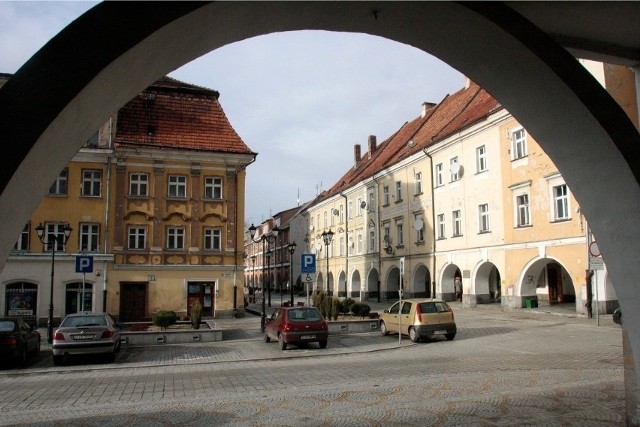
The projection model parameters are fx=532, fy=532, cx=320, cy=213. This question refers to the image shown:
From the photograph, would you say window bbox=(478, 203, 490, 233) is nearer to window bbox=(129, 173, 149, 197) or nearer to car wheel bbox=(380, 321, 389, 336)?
car wheel bbox=(380, 321, 389, 336)

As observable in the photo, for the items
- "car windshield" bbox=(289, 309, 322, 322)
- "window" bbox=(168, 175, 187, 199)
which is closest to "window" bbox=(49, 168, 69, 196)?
"window" bbox=(168, 175, 187, 199)

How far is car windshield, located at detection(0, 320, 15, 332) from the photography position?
14742 millimetres

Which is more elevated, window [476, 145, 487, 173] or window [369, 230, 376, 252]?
window [476, 145, 487, 173]

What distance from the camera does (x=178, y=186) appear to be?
30750 mm

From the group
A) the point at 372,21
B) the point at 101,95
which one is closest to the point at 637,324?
the point at 372,21

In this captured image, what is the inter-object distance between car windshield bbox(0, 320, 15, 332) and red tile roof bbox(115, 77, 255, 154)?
16.0 meters

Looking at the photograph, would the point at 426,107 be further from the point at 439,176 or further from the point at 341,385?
the point at 341,385

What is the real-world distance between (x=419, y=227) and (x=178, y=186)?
18.2 m

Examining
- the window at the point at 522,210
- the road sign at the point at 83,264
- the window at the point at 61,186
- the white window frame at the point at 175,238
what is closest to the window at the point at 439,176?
the window at the point at 522,210

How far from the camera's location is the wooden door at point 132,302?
2917cm

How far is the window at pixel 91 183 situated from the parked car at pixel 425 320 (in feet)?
61.3

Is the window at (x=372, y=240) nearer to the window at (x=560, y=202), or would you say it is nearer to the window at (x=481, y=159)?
the window at (x=481, y=159)

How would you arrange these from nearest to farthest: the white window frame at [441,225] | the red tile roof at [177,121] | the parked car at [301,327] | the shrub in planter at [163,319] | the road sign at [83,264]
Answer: the parked car at [301,327] → the road sign at [83,264] → the shrub in planter at [163,319] → the red tile roof at [177,121] → the white window frame at [441,225]

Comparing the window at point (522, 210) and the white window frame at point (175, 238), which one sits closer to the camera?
the window at point (522, 210)
